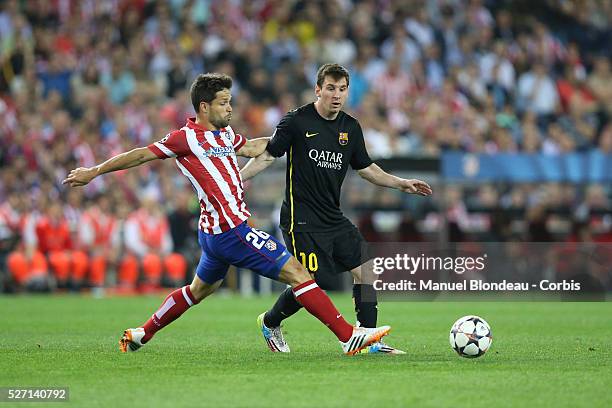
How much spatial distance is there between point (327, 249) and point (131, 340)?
5.91 ft

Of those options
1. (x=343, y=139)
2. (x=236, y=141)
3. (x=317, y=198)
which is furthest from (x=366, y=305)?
(x=236, y=141)

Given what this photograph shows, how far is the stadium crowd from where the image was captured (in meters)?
20.9

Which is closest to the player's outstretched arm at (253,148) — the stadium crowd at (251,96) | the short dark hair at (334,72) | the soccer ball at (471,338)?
the short dark hair at (334,72)

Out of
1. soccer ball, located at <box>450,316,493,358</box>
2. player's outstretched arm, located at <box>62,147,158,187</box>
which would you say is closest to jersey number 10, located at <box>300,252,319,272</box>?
soccer ball, located at <box>450,316,493,358</box>

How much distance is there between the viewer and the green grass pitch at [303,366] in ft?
22.6

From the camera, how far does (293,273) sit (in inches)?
354

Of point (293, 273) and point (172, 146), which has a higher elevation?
point (172, 146)

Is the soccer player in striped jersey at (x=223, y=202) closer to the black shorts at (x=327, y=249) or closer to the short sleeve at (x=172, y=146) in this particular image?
the short sleeve at (x=172, y=146)

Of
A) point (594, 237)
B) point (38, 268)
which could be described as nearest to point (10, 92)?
point (38, 268)

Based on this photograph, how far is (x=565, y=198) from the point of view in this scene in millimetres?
21781

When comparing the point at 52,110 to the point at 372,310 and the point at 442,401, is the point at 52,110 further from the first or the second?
the point at 442,401

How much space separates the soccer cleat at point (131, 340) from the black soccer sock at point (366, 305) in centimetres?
183

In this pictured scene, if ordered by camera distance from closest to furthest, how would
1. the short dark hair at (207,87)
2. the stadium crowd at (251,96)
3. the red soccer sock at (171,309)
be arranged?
1. the short dark hair at (207,87)
2. the red soccer sock at (171,309)
3. the stadium crowd at (251,96)

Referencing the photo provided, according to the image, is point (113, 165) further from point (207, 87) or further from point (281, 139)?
point (281, 139)
